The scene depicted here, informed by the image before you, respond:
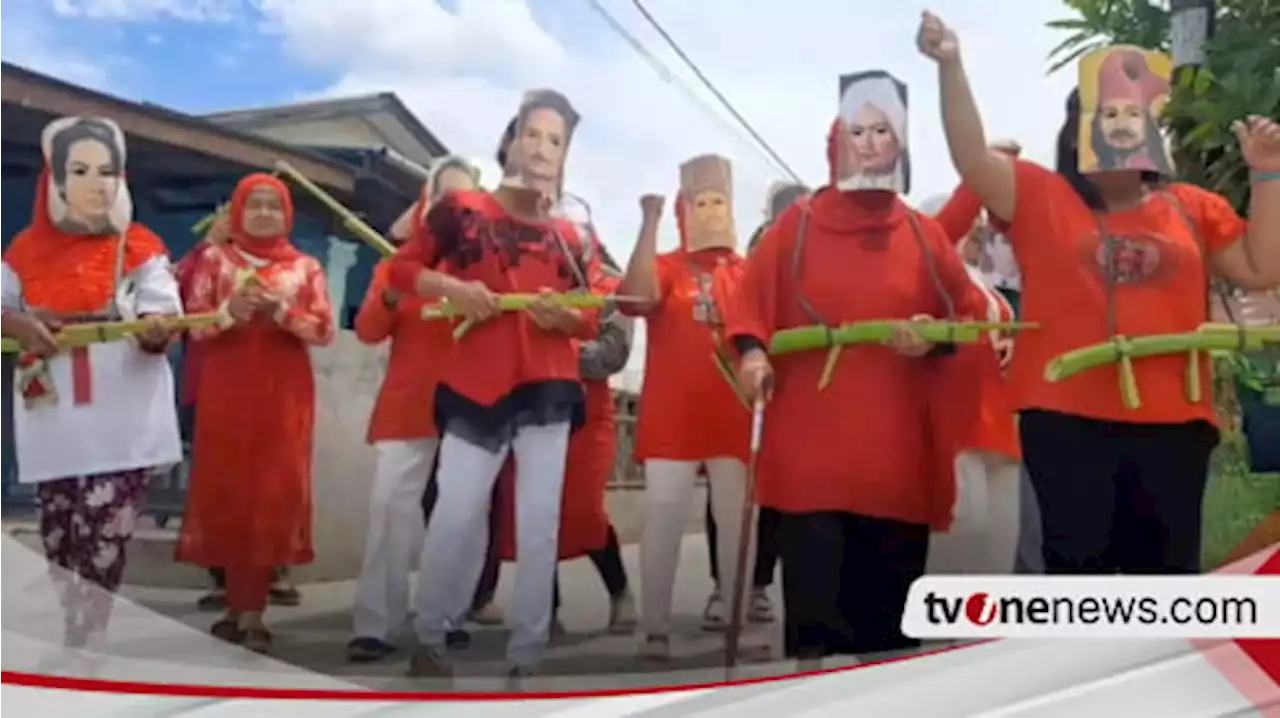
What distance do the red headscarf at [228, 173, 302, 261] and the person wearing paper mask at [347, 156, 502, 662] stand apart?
11cm

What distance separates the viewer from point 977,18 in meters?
1.98

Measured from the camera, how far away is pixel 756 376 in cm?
199

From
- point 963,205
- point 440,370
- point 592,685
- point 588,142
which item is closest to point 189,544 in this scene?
point 440,370

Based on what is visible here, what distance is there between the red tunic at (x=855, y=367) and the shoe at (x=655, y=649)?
0.22 meters

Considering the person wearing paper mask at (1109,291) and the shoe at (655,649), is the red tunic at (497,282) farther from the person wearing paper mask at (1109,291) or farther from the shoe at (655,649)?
the person wearing paper mask at (1109,291)

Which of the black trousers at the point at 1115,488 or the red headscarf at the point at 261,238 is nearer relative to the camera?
the red headscarf at the point at 261,238

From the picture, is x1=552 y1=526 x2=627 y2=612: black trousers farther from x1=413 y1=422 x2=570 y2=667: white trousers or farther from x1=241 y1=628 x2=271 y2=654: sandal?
x1=241 y1=628 x2=271 y2=654: sandal

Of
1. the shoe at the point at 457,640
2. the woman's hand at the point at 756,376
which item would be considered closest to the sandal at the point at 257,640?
the shoe at the point at 457,640

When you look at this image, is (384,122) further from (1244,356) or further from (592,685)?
(1244,356)

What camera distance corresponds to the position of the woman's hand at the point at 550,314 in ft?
6.36

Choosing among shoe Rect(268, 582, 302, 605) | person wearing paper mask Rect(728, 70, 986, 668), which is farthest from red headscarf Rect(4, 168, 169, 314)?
person wearing paper mask Rect(728, 70, 986, 668)

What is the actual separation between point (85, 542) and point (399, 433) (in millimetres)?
398

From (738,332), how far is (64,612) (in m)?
0.89

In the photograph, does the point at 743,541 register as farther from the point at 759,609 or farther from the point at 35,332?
the point at 35,332
